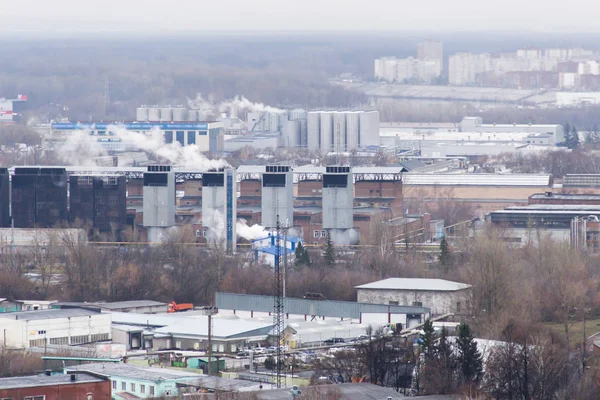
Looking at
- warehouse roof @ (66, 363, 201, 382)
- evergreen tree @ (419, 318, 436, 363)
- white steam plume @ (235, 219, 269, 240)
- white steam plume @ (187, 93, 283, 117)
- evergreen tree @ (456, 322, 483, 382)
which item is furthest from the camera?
white steam plume @ (187, 93, 283, 117)

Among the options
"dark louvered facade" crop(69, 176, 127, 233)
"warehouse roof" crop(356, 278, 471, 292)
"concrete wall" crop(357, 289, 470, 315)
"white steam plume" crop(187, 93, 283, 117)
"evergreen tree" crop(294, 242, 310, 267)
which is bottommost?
"concrete wall" crop(357, 289, 470, 315)

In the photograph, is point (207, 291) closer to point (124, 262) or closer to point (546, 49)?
point (124, 262)

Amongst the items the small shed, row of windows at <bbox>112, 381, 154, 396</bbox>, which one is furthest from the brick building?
the small shed

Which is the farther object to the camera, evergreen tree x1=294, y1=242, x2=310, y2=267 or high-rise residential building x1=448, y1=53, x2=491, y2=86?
high-rise residential building x1=448, y1=53, x2=491, y2=86

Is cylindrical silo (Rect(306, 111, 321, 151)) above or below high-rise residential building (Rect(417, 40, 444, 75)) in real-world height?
below

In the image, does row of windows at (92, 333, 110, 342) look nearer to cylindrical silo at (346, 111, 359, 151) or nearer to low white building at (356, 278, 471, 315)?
low white building at (356, 278, 471, 315)

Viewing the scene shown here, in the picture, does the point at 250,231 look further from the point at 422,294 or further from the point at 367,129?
the point at 367,129
